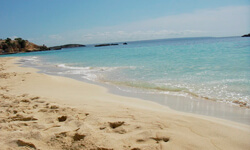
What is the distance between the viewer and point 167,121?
11.2ft

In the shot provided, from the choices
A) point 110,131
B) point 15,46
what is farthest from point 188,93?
point 15,46

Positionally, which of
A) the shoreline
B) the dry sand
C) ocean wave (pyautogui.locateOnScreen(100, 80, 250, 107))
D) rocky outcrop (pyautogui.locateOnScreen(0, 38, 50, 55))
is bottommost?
the shoreline

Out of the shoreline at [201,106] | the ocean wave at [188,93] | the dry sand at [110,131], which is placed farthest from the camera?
the ocean wave at [188,93]

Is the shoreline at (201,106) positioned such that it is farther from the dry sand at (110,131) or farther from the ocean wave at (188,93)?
the dry sand at (110,131)

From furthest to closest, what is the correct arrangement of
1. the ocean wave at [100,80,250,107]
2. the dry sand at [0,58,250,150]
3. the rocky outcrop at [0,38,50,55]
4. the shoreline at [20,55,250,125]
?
the rocky outcrop at [0,38,50,55] < the ocean wave at [100,80,250,107] < the shoreline at [20,55,250,125] < the dry sand at [0,58,250,150]

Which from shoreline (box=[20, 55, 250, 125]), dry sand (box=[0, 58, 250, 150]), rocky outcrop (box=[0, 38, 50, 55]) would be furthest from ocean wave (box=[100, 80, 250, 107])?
rocky outcrop (box=[0, 38, 50, 55])

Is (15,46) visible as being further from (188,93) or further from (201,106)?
(201,106)

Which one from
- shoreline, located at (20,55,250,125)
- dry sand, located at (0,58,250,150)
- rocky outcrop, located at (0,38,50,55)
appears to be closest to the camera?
dry sand, located at (0,58,250,150)

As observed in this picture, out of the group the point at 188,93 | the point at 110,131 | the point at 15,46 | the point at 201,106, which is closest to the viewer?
the point at 110,131

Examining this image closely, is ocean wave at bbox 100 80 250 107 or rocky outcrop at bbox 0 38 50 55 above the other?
rocky outcrop at bbox 0 38 50 55

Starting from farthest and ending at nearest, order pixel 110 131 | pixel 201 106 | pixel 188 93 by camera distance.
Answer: pixel 188 93
pixel 201 106
pixel 110 131

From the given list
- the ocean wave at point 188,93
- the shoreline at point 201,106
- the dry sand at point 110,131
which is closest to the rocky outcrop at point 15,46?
the ocean wave at point 188,93

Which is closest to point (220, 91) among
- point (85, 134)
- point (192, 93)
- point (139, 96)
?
point (192, 93)

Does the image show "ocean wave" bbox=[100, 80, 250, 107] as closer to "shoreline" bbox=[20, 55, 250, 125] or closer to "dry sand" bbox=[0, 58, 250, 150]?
"shoreline" bbox=[20, 55, 250, 125]
